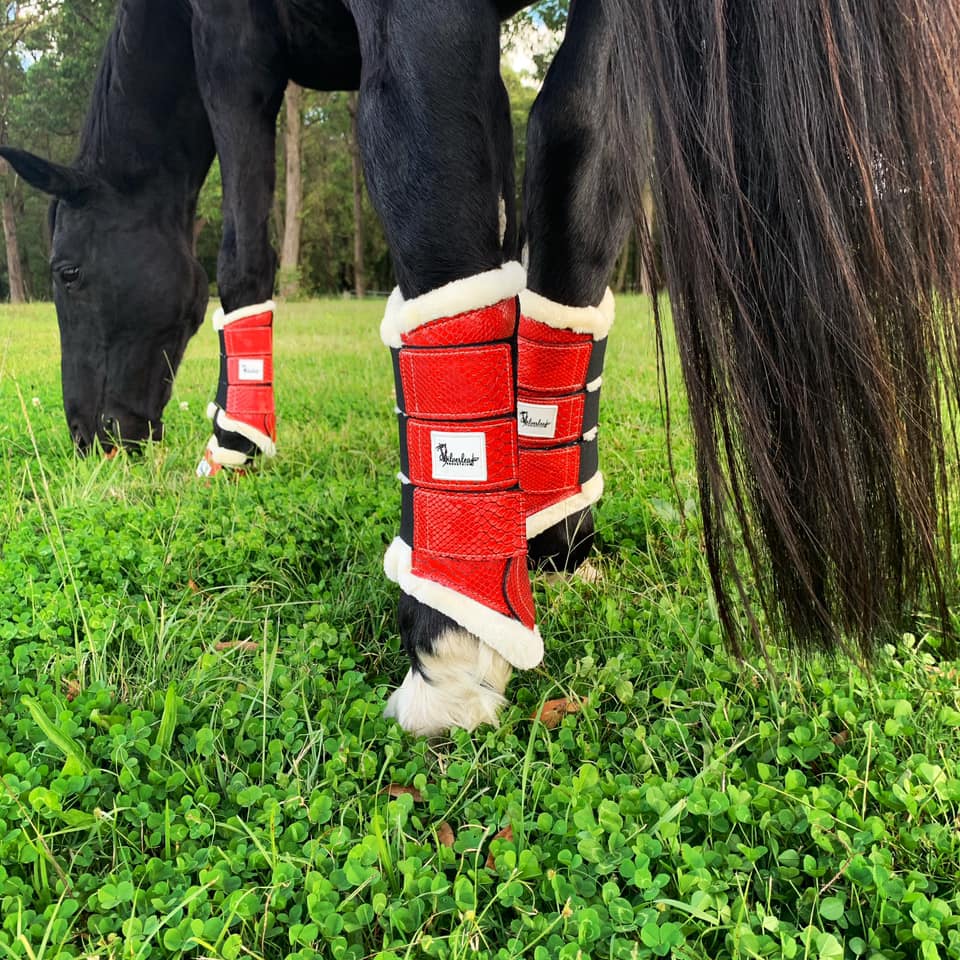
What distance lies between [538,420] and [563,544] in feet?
0.94

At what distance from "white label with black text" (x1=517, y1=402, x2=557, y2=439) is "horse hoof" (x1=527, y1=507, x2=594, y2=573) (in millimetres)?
200

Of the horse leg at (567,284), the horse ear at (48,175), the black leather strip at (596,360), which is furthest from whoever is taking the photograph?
the horse ear at (48,175)

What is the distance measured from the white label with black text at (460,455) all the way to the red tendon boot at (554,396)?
453 millimetres

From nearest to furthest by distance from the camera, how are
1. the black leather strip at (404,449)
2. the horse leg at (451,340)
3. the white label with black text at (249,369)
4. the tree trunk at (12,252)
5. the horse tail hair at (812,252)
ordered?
the horse tail hair at (812,252), the horse leg at (451,340), the black leather strip at (404,449), the white label with black text at (249,369), the tree trunk at (12,252)

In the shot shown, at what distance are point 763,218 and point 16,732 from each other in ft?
4.05

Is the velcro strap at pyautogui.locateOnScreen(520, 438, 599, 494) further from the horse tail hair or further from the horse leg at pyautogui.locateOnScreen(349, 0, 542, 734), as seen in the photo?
the horse tail hair

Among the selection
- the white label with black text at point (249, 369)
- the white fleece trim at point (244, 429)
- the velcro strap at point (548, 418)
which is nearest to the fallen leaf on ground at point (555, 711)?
the velcro strap at point (548, 418)

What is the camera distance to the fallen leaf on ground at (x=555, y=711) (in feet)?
3.79

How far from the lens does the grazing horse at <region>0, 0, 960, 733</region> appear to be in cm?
76

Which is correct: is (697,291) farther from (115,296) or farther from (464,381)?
(115,296)

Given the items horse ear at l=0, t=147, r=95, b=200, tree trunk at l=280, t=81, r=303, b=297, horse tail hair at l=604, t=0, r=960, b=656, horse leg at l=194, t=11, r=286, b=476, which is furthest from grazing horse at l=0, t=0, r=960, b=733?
tree trunk at l=280, t=81, r=303, b=297

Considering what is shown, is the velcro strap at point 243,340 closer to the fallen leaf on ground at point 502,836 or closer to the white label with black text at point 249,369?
the white label with black text at point 249,369

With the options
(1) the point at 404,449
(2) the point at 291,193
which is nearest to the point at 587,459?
(1) the point at 404,449

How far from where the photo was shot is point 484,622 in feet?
3.45
